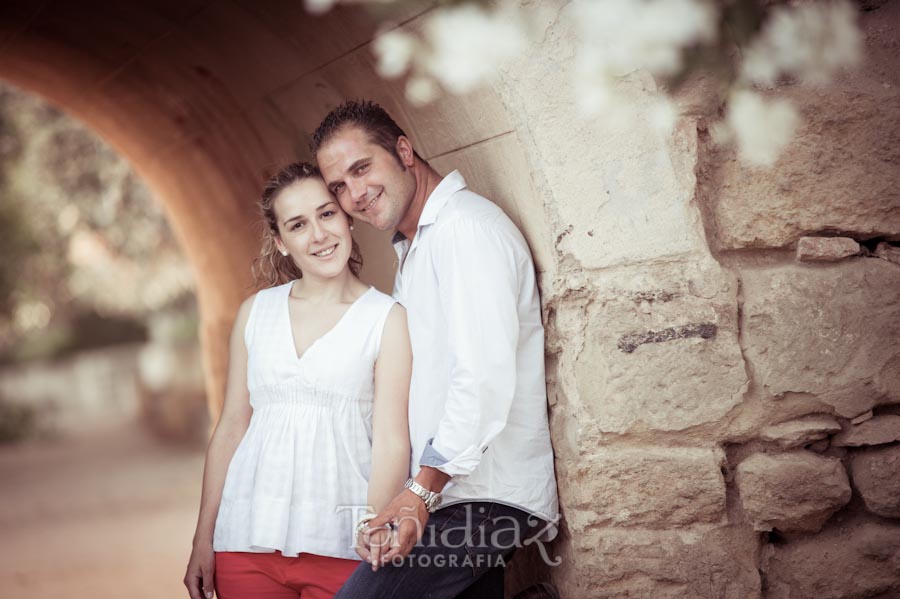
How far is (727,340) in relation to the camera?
2533 millimetres

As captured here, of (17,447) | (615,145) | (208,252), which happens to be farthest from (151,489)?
(615,145)

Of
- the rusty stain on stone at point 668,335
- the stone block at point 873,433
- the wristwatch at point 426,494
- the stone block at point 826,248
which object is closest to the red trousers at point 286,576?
the wristwatch at point 426,494

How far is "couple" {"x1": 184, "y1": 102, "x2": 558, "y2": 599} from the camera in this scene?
98.2 inches

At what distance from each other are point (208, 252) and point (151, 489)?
276 inches

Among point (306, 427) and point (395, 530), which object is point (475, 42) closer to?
point (306, 427)

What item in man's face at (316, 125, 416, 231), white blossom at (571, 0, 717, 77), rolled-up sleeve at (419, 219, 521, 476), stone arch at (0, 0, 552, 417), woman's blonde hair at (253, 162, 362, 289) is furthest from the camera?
stone arch at (0, 0, 552, 417)

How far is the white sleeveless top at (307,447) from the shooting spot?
2.74 meters

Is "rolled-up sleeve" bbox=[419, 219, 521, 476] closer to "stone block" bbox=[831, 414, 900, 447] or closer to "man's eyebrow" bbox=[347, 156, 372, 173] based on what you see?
"man's eyebrow" bbox=[347, 156, 372, 173]

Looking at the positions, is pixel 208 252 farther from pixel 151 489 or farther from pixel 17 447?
pixel 17 447

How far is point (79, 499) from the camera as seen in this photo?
1123cm

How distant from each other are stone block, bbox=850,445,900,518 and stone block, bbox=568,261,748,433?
0.44 m

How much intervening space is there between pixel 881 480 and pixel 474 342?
1.24m

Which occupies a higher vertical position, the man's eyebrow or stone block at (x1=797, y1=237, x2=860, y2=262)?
the man's eyebrow

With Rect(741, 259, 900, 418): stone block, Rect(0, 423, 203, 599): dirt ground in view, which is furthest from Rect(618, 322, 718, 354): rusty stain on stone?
Rect(0, 423, 203, 599): dirt ground
